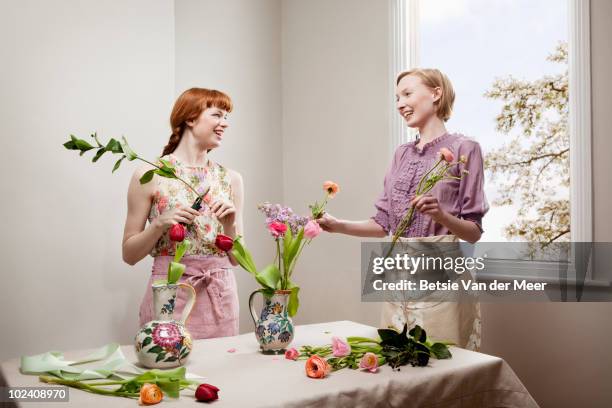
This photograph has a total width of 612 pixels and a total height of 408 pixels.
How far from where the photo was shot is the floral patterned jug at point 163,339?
4.88 feet

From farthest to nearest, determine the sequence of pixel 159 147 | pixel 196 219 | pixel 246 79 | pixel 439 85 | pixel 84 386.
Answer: pixel 246 79
pixel 159 147
pixel 196 219
pixel 439 85
pixel 84 386

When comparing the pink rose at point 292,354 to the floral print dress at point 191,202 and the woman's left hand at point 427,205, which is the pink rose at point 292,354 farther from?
the floral print dress at point 191,202

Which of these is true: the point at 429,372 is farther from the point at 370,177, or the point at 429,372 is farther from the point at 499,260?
the point at 370,177

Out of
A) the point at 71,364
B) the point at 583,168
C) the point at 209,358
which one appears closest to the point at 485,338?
the point at 583,168

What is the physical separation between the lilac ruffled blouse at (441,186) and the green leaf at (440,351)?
1.90 feet

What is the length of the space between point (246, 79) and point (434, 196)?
2.07 meters

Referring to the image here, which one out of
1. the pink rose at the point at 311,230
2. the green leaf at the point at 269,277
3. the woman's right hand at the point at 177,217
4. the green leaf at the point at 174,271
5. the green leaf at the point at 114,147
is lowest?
the green leaf at the point at 269,277

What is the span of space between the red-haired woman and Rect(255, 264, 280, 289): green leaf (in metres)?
0.51

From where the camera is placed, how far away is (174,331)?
151 centimetres

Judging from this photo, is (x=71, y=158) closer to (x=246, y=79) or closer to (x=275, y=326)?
(x=275, y=326)

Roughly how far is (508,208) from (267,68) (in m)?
1.88

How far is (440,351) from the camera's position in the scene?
5.36 feet

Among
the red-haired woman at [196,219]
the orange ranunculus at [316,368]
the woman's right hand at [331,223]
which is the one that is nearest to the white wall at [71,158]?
the red-haired woman at [196,219]

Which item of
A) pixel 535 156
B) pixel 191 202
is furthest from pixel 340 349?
pixel 535 156
